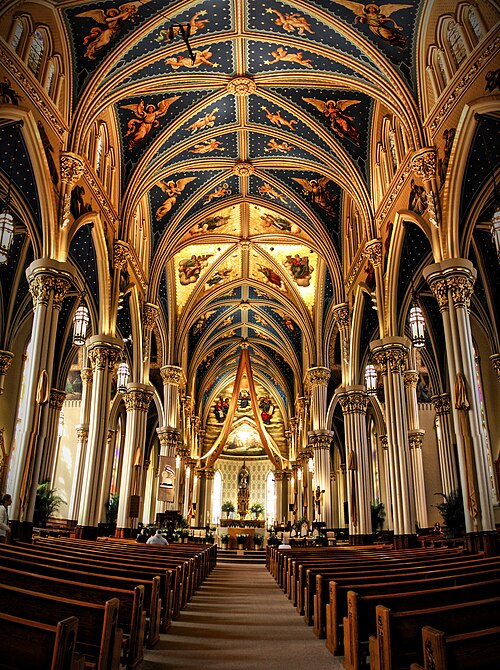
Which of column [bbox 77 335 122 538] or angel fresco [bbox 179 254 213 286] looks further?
angel fresco [bbox 179 254 213 286]

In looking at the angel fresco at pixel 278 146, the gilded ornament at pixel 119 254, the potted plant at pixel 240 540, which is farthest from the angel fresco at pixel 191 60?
the potted plant at pixel 240 540

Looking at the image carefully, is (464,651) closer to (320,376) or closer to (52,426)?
(52,426)

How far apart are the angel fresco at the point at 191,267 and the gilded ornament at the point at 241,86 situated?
11.8 m

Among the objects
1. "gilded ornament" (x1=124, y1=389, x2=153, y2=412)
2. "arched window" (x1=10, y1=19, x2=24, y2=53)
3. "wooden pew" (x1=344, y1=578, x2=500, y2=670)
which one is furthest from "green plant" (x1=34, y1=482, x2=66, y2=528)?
"wooden pew" (x1=344, y1=578, x2=500, y2=670)

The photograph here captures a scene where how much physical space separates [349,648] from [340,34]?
14.3m

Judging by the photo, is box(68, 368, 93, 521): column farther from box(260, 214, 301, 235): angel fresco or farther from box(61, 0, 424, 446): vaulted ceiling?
box(260, 214, 301, 235): angel fresco

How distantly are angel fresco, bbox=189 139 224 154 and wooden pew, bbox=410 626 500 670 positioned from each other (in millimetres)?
19131

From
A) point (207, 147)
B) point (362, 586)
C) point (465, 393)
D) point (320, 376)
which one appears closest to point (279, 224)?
point (207, 147)

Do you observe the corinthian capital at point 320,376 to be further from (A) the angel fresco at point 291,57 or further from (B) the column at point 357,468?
(A) the angel fresco at point 291,57

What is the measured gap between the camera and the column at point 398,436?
1407 centimetres

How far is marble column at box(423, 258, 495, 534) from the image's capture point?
10383 millimetres

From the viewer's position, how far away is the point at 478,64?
11109 millimetres

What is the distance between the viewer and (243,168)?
2108cm

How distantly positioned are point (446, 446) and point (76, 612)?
19.5m
